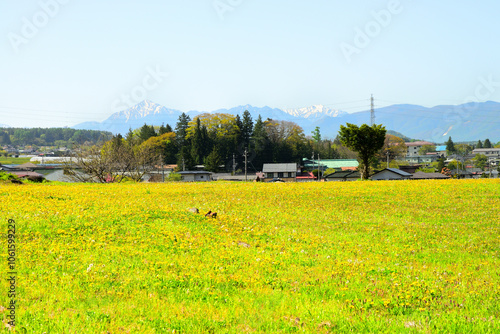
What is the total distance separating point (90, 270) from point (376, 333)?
22.8ft

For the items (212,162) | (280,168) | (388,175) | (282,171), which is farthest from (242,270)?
(212,162)

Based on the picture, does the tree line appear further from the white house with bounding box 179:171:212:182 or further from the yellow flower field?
the yellow flower field

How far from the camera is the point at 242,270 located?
31.3ft


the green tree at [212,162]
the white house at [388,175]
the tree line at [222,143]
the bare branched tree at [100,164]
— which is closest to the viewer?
the bare branched tree at [100,164]

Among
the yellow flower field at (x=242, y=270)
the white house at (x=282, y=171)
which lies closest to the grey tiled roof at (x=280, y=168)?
the white house at (x=282, y=171)

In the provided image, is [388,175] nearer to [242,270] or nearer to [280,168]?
[280,168]

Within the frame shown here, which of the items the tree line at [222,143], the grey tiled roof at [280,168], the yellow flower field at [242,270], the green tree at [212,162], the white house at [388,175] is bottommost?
the yellow flower field at [242,270]

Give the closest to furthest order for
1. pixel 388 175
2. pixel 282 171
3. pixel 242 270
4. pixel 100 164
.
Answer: pixel 242 270 < pixel 100 164 < pixel 388 175 < pixel 282 171

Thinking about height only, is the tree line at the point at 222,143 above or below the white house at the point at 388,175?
above

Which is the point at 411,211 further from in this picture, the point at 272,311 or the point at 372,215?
Answer: the point at 272,311

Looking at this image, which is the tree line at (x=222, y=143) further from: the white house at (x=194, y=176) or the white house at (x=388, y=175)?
the white house at (x=388, y=175)

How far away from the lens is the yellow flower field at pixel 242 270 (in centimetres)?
676

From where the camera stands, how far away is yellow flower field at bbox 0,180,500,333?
6762mm

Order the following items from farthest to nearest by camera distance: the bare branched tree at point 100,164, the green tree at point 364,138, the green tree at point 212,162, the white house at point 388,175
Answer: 1. the green tree at point 212,162
2. the white house at point 388,175
3. the green tree at point 364,138
4. the bare branched tree at point 100,164
